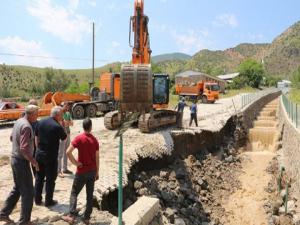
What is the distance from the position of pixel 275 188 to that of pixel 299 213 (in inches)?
190

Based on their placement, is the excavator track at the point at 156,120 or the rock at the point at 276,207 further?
the excavator track at the point at 156,120

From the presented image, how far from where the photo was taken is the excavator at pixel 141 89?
14883 millimetres

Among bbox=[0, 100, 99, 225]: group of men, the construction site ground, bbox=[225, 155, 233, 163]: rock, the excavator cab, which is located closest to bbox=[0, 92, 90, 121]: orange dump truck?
the construction site ground

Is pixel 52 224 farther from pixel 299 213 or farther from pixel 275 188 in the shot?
pixel 275 188

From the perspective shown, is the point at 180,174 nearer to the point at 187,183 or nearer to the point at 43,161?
the point at 187,183

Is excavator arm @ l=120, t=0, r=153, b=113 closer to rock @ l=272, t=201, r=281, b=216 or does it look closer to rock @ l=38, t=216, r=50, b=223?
rock @ l=272, t=201, r=281, b=216

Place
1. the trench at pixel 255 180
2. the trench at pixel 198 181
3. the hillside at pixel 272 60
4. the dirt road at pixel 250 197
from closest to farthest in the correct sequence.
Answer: the trench at pixel 198 181 → the dirt road at pixel 250 197 → the trench at pixel 255 180 → the hillside at pixel 272 60

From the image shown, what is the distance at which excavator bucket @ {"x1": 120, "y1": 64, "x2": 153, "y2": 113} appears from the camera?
48.6 feet

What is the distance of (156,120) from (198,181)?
134 inches

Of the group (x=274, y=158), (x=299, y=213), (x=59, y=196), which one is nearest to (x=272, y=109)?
(x=274, y=158)

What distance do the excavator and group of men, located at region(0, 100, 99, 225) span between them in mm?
7156

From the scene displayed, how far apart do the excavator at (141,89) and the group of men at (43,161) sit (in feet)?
→ 23.5

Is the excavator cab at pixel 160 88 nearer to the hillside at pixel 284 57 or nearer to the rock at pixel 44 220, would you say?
the rock at pixel 44 220

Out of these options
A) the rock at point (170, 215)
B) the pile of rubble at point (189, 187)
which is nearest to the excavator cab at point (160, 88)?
the pile of rubble at point (189, 187)
